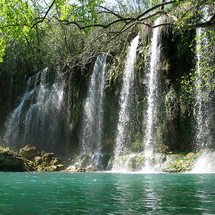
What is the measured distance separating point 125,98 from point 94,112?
276 centimetres

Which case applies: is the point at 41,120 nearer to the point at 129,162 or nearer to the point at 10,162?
the point at 10,162

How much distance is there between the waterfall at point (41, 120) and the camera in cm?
1955

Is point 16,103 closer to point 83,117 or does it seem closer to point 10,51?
point 10,51

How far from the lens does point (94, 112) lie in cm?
1781

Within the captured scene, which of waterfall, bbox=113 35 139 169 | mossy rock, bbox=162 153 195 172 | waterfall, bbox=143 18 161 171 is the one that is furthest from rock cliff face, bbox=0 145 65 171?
mossy rock, bbox=162 153 195 172

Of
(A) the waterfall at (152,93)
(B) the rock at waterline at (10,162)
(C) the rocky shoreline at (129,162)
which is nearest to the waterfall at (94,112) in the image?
(C) the rocky shoreline at (129,162)

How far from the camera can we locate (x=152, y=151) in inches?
542

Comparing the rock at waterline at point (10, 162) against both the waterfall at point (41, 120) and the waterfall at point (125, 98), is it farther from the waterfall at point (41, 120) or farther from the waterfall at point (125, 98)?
the waterfall at point (41, 120)

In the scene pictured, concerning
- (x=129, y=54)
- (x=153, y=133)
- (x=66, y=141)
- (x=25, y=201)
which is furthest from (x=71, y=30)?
(x=25, y=201)

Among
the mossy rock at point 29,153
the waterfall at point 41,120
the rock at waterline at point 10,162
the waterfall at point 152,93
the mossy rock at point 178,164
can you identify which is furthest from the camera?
the waterfall at point 41,120

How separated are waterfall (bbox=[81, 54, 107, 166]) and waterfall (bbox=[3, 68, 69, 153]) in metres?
2.45

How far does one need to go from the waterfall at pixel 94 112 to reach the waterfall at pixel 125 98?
1.63 m

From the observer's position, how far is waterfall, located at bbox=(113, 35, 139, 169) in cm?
1594

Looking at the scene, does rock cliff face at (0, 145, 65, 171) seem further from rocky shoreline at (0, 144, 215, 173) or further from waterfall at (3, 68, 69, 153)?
waterfall at (3, 68, 69, 153)
